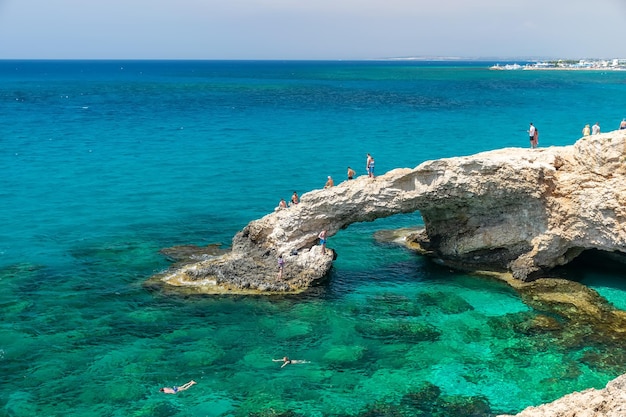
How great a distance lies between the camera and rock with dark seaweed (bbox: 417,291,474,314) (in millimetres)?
23984

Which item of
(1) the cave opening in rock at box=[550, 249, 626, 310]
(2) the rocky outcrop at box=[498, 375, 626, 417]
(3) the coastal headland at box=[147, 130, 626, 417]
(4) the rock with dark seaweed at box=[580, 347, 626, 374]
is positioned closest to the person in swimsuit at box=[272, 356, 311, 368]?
(3) the coastal headland at box=[147, 130, 626, 417]

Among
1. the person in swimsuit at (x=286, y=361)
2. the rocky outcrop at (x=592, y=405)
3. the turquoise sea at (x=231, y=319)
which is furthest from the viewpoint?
the person in swimsuit at (x=286, y=361)

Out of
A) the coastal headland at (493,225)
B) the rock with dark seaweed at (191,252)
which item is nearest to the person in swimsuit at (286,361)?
the coastal headland at (493,225)

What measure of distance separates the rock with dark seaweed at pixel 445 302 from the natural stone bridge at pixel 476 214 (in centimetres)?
328

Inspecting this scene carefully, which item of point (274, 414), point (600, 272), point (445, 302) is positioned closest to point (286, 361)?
point (274, 414)

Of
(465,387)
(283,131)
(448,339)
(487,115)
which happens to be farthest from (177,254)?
(487,115)

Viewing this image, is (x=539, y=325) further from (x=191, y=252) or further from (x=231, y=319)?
(x=191, y=252)

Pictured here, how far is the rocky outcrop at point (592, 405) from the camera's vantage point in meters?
9.95

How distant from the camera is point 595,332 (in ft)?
70.9

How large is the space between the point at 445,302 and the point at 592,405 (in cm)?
1440

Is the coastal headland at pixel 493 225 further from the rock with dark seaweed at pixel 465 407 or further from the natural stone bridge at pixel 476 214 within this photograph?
the rock with dark seaweed at pixel 465 407

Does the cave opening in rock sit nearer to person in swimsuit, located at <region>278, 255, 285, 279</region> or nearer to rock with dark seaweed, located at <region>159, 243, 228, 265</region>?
person in swimsuit, located at <region>278, 255, 285, 279</region>

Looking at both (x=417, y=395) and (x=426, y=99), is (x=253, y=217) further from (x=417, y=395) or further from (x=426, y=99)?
(x=426, y=99)

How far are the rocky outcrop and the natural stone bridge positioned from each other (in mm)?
14711
